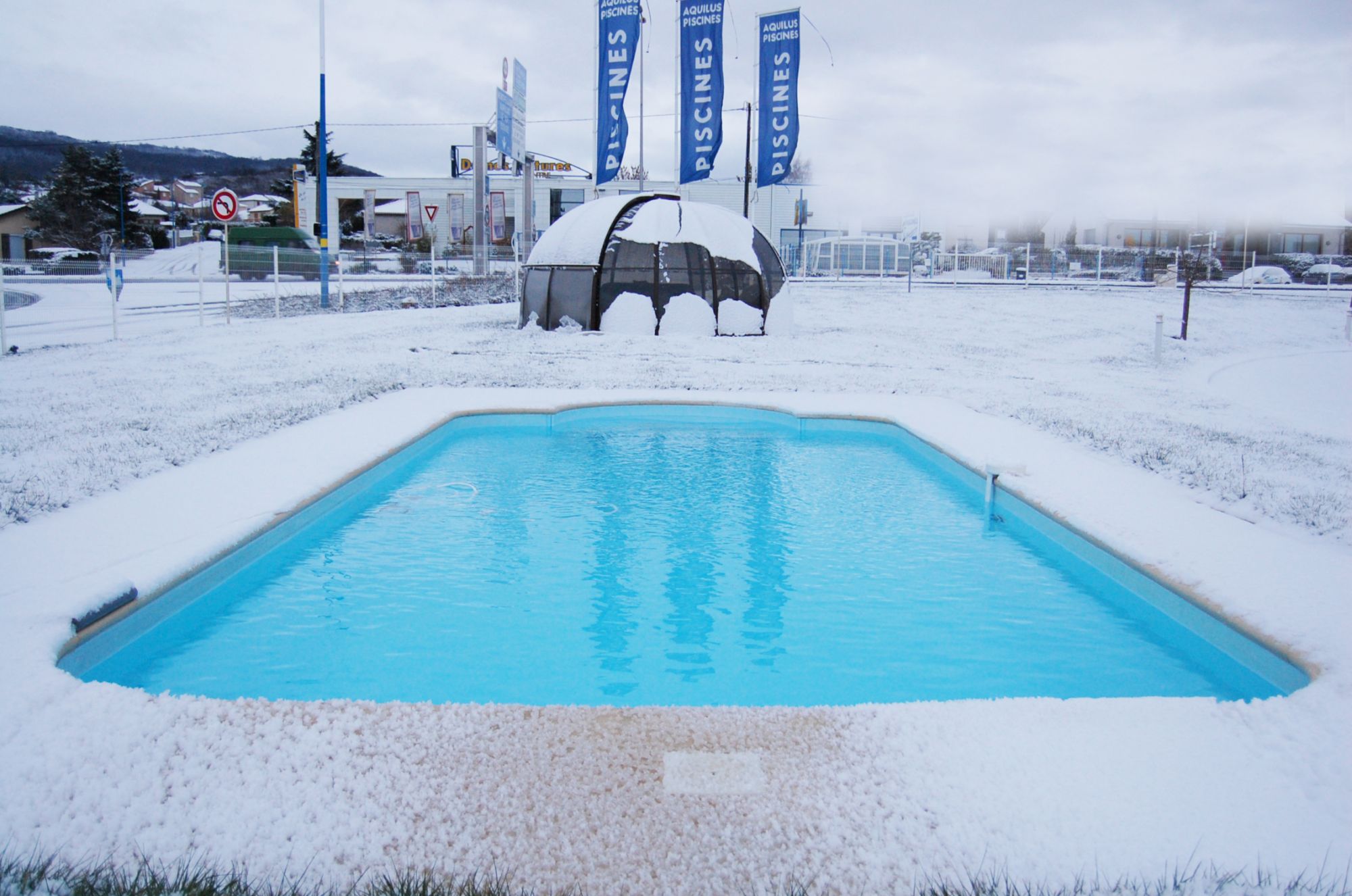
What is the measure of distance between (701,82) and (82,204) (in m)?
40.8

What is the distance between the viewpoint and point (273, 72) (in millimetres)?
35094

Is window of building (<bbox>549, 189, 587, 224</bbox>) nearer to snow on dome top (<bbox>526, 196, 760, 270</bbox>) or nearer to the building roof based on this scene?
the building roof

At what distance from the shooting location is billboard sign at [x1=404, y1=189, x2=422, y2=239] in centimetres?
4453

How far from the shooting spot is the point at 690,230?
15.4 m

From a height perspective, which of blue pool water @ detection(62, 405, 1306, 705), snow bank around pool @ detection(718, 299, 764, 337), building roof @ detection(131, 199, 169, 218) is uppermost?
building roof @ detection(131, 199, 169, 218)

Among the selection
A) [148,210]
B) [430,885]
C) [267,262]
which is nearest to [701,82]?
[267,262]

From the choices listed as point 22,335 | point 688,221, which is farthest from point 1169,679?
point 22,335

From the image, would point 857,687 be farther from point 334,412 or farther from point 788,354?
point 788,354

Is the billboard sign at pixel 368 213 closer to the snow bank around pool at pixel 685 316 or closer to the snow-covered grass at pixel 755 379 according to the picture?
the snow-covered grass at pixel 755 379

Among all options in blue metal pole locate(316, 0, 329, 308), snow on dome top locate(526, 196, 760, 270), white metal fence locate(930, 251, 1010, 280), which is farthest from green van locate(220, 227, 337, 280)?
white metal fence locate(930, 251, 1010, 280)

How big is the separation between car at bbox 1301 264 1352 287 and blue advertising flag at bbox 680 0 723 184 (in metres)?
27.8

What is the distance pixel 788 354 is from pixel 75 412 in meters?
9.29

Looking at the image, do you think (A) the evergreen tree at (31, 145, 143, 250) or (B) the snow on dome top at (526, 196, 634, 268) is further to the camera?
(A) the evergreen tree at (31, 145, 143, 250)

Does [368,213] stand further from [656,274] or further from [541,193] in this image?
[656,274]
